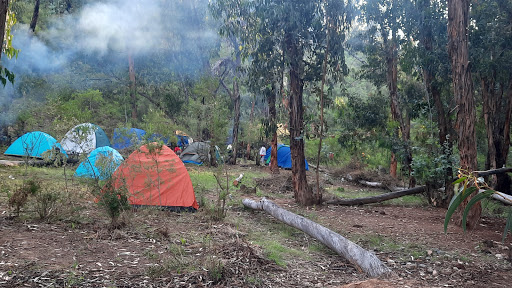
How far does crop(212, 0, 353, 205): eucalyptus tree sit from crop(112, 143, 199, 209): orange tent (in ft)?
9.51

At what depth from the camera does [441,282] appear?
4652 millimetres

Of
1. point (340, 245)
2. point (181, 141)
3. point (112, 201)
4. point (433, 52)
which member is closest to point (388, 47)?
point (433, 52)

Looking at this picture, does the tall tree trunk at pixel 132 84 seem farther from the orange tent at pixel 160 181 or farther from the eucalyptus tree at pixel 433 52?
the eucalyptus tree at pixel 433 52

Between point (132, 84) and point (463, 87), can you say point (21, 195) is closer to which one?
point (463, 87)

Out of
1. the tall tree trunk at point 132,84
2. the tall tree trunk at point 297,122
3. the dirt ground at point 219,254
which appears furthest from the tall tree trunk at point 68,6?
the dirt ground at point 219,254

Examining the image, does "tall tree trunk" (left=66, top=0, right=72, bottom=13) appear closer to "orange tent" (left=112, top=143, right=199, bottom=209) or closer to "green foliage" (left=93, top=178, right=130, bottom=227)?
"orange tent" (left=112, top=143, right=199, bottom=209)

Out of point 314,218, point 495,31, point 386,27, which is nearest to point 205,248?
point 314,218

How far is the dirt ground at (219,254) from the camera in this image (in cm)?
412

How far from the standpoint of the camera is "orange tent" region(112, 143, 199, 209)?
7910 mm

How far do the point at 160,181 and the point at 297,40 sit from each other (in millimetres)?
4554

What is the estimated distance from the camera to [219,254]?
483cm

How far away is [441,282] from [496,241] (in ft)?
8.86

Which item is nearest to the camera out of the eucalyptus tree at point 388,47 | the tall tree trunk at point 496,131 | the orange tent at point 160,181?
the orange tent at point 160,181

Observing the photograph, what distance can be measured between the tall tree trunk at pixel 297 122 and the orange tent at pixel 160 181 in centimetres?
277
